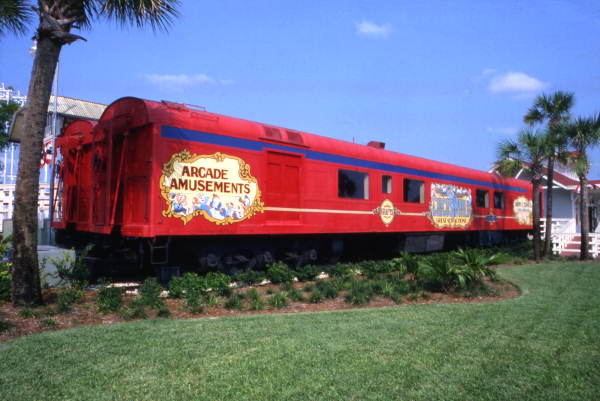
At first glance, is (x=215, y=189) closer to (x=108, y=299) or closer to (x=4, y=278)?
(x=108, y=299)

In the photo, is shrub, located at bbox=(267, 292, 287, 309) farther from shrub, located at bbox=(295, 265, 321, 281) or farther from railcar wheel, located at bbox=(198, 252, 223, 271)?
railcar wheel, located at bbox=(198, 252, 223, 271)

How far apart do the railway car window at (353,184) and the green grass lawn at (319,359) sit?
5302mm

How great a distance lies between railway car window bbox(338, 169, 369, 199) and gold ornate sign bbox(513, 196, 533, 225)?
11.3 metres

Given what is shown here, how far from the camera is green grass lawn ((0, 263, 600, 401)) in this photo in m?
3.85

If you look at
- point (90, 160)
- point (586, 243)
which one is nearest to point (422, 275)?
point (90, 160)

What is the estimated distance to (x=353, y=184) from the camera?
39.9 feet

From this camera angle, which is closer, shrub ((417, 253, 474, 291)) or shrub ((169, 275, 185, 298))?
shrub ((169, 275, 185, 298))

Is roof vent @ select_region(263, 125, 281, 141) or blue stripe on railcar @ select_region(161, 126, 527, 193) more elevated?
roof vent @ select_region(263, 125, 281, 141)

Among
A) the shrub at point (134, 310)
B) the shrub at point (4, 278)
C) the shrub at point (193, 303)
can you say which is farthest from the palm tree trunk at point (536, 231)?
the shrub at point (4, 278)

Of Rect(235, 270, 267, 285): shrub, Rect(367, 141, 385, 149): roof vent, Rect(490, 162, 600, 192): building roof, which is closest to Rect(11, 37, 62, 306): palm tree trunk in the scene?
Rect(235, 270, 267, 285): shrub

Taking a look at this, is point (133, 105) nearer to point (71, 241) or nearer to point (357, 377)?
point (71, 241)

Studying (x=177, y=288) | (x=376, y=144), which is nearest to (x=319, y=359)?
(x=177, y=288)

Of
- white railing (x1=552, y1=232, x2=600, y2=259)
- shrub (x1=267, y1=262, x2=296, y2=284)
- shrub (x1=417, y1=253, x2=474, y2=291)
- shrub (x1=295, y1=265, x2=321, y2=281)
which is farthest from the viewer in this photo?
white railing (x1=552, y1=232, x2=600, y2=259)

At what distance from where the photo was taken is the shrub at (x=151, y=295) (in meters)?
6.94
